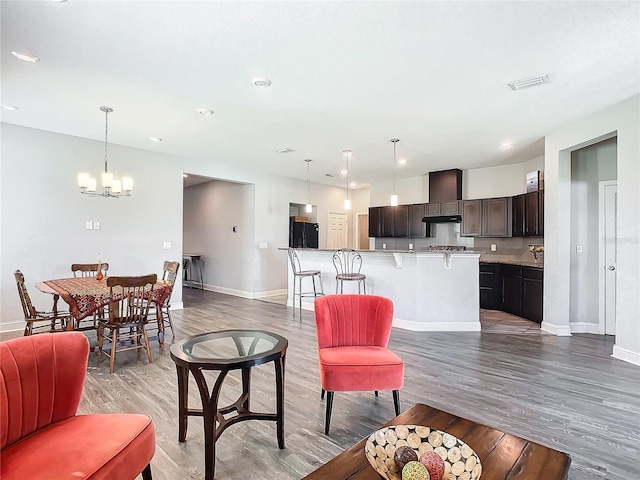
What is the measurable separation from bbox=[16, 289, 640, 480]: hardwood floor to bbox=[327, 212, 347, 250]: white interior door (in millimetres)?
5226

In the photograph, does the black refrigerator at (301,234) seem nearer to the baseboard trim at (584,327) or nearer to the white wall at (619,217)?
the white wall at (619,217)

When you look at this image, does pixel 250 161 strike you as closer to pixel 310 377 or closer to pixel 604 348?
pixel 310 377

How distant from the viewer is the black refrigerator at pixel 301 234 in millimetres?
8375

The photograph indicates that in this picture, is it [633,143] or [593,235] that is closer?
[633,143]

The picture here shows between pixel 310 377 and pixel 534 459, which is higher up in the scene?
pixel 534 459

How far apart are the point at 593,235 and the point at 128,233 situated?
7.00 meters

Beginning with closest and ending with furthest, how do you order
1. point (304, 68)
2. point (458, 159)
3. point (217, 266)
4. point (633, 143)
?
1. point (304, 68)
2. point (633, 143)
3. point (458, 159)
4. point (217, 266)

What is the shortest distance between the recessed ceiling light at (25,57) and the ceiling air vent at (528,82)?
432cm

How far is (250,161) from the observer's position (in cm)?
681

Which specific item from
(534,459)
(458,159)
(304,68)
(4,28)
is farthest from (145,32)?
(458,159)

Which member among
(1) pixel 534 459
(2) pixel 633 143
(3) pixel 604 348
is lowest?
(3) pixel 604 348

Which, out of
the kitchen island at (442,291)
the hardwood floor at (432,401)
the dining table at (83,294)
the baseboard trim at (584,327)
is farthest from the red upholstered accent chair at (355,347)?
the baseboard trim at (584,327)

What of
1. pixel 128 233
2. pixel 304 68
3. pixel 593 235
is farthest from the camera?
pixel 128 233

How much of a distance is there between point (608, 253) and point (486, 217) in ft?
7.42
